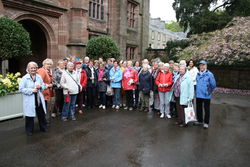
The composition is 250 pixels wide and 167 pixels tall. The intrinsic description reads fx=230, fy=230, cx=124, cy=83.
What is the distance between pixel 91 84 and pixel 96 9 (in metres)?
10.3

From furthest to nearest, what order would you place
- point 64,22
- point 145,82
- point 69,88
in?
point 64,22 → point 145,82 → point 69,88

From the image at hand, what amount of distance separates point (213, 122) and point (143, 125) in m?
2.43

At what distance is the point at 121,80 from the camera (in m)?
8.92

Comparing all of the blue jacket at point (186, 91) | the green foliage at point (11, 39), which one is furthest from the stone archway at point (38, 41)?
the blue jacket at point (186, 91)

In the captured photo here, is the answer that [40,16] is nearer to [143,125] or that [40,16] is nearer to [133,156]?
[143,125]

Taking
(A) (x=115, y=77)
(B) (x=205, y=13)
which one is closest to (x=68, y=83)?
(A) (x=115, y=77)

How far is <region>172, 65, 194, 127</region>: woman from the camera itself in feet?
21.5

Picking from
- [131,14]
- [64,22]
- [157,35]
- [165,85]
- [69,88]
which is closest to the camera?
[69,88]

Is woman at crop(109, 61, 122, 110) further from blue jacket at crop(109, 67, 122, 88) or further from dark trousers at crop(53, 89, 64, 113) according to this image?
dark trousers at crop(53, 89, 64, 113)

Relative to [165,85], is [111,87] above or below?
below

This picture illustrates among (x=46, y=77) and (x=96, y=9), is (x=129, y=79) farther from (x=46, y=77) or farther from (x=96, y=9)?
(x=96, y=9)

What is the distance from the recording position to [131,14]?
22.0m

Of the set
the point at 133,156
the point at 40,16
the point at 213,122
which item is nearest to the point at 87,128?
the point at 133,156

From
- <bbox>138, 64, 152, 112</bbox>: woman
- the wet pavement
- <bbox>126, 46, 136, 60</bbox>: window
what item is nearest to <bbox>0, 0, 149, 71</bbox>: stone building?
<bbox>126, 46, 136, 60</bbox>: window
